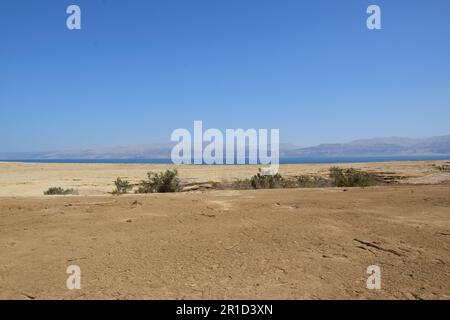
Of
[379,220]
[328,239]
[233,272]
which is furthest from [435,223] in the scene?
[233,272]

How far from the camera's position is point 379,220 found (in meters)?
7.24

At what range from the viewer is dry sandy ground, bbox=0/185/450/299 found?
3.94m

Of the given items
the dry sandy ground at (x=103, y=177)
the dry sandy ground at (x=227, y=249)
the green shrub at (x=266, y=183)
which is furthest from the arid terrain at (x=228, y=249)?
the dry sandy ground at (x=103, y=177)

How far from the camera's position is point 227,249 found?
17.7ft

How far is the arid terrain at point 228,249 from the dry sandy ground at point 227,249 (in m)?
0.02

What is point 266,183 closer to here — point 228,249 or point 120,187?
point 120,187

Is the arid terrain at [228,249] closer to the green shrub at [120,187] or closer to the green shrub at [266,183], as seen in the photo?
the green shrub at [120,187]

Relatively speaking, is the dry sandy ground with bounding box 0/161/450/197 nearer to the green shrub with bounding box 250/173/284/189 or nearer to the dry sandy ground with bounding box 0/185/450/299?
the green shrub with bounding box 250/173/284/189

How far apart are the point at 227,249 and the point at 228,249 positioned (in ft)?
0.05

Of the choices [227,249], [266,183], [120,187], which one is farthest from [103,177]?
[227,249]

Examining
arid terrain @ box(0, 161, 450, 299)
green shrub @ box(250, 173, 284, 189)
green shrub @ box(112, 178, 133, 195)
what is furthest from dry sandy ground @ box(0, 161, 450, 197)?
arid terrain @ box(0, 161, 450, 299)

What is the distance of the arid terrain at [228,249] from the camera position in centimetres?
394
